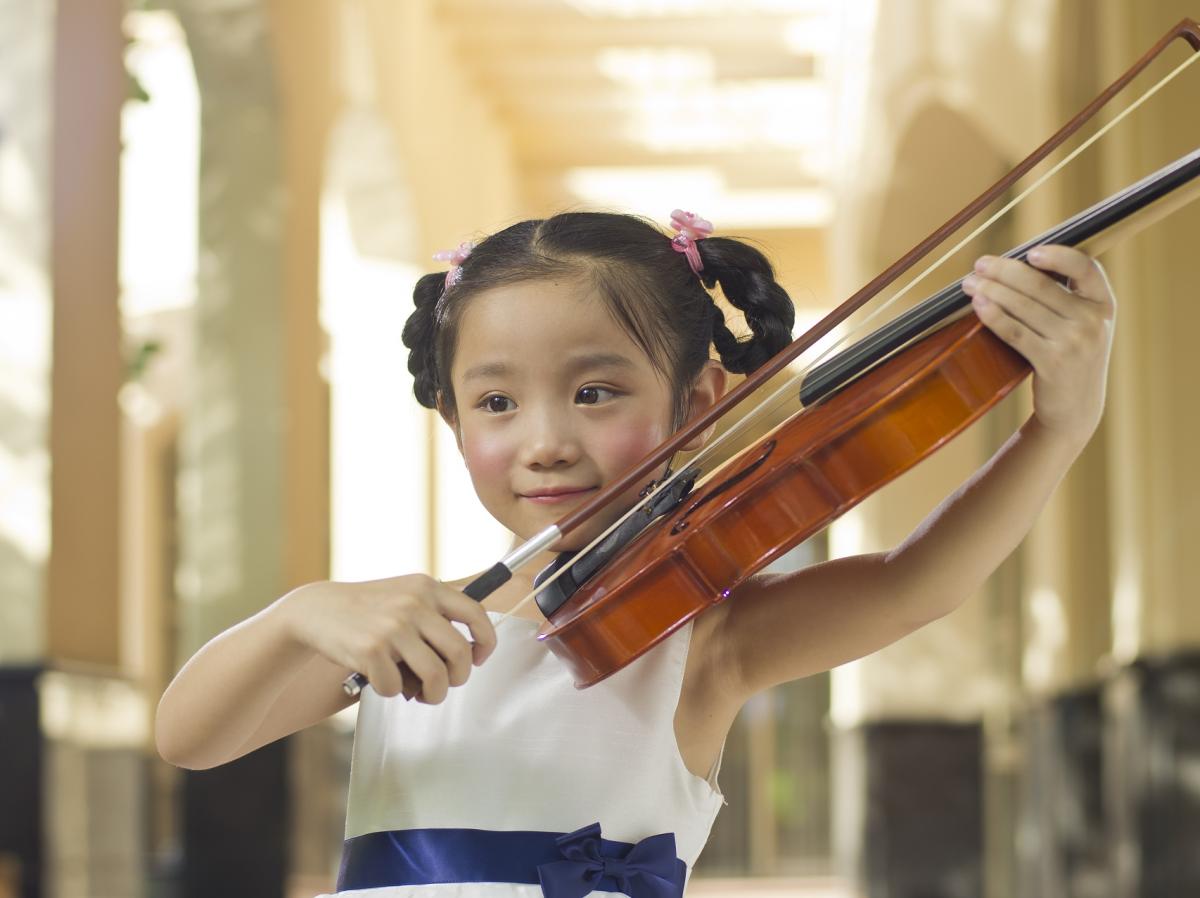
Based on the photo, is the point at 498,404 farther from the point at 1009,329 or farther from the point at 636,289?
the point at 1009,329

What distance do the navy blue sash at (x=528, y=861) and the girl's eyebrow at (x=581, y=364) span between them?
44 centimetres

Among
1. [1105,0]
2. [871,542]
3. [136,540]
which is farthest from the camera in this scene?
[136,540]

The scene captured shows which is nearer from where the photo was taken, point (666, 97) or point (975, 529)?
point (975, 529)

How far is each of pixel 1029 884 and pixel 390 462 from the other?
4.02 meters

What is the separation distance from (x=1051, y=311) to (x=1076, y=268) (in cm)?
4

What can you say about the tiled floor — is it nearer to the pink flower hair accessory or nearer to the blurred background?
the blurred background

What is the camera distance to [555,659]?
5.75 ft

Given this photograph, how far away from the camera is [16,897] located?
414 cm

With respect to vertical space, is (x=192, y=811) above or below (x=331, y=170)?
below

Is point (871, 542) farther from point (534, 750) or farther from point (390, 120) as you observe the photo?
point (534, 750)

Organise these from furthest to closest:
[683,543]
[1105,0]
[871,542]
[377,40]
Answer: [871,542] < [377,40] < [1105,0] < [683,543]

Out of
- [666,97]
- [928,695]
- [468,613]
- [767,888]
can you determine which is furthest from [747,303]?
[767,888]

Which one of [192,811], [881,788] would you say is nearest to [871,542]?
[881,788]

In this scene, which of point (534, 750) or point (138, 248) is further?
point (138, 248)
